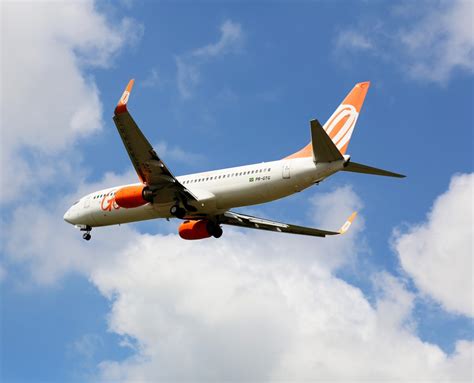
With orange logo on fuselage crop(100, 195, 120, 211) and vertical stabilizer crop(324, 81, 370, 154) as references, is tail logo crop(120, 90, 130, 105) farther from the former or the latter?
vertical stabilizer crop(324, 81, 370, 154)

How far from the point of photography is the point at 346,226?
47.6m

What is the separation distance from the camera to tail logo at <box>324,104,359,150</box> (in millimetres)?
42844

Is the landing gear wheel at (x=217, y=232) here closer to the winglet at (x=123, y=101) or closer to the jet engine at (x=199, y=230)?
the jet engine at (x=199, y=230)

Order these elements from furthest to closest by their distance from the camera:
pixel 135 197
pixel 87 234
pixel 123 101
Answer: pixel 87 234 → pixel 135 197 → pixel 123 101

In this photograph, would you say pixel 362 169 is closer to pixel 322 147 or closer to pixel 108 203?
pixel 322 147

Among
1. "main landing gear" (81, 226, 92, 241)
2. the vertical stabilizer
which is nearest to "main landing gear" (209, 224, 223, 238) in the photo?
"main landing gear" (81, 226, 92, 241)

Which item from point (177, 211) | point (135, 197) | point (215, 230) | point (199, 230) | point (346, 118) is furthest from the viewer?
point (215, 230)

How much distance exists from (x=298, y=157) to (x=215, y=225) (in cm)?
760

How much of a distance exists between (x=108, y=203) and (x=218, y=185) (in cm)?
825

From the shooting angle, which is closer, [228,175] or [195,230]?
[228,175]

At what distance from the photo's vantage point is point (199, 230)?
47.1 meters

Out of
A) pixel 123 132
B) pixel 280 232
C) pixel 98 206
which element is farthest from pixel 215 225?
pixel 123 132

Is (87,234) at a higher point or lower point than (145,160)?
higher

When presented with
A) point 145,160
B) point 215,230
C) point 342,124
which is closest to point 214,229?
point 215,230
